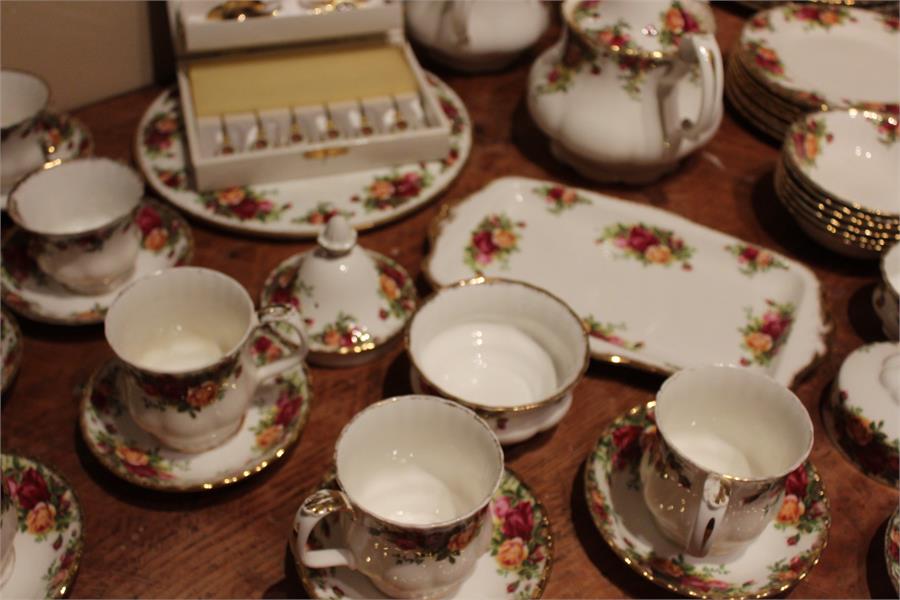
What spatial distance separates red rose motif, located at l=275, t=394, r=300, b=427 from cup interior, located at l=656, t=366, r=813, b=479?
30 centimetres

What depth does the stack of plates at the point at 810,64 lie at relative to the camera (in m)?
1.10

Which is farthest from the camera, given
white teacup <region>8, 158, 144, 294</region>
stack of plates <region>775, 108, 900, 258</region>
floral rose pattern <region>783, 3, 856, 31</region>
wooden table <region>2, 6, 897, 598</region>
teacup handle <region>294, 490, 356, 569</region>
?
floral rose pattern <region>783, 3, 856, 31</region>

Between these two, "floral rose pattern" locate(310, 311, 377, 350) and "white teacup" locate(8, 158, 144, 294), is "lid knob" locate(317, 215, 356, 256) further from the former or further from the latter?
"white teacup" locate(8, 158, 144, 294)

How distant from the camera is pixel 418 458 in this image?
722 mm

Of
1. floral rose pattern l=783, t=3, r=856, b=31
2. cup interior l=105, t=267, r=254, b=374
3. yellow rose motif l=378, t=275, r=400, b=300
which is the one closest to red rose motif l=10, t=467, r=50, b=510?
cup interior l=105, t=267, r=254, b=374

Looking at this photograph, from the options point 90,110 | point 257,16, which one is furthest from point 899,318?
point 90,110

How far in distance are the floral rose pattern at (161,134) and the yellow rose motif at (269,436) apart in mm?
408

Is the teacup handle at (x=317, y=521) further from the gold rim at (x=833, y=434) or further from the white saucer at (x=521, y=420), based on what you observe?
the gold rim at (x=833, y=434)

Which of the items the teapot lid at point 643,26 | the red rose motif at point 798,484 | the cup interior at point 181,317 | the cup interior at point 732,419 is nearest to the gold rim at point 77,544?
the cup interior at point 181,317

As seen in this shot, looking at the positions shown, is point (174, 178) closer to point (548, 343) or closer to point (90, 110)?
point (90, 110)

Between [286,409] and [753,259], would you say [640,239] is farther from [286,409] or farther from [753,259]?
[286,409]

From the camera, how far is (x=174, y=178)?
1.01 m

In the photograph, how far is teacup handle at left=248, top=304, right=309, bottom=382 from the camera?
75 cm

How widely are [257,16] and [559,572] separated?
2.22 ft
